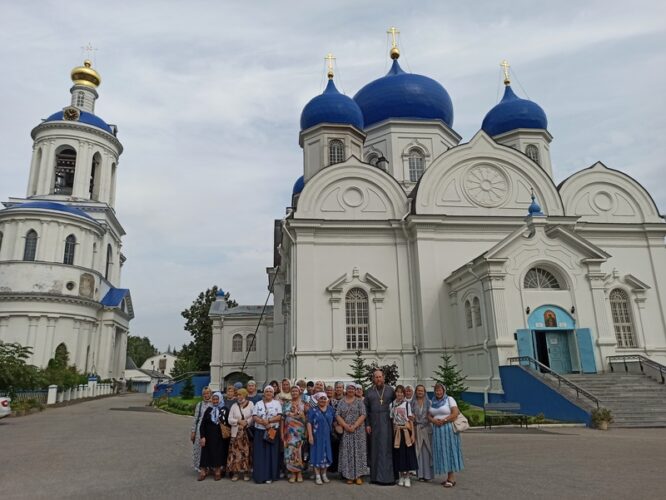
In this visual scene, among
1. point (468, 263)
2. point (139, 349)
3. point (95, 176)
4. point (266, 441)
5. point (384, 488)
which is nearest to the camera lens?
point (384, 488)

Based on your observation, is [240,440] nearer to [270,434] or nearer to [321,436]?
[270,434]

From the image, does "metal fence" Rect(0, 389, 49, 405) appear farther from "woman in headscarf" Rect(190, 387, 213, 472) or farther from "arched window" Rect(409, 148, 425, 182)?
"arched window" Rect(409, 148, 425, 182)

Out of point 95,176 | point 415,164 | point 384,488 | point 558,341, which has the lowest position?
point 384,488

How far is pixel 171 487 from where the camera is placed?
6891mm

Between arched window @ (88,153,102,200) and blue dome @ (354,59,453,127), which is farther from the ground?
arched window @ (88,153,102,200)

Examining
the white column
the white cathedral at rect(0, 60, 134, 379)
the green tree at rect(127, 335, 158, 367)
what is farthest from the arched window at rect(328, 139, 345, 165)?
the green tree at rect(127, 335, 158, 367)

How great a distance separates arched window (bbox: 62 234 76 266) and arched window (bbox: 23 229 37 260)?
1.97 metres

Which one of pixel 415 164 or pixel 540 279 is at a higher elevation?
pixel 415 164

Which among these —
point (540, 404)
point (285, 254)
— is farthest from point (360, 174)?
point (540, 404)

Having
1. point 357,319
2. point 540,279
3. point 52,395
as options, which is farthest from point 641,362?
point 52,395

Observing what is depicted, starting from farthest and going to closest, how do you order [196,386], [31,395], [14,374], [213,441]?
1. [196,386]
2. [31,395]
3. [14,374]
4. [213,441]

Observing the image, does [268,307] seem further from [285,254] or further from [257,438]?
[257,438]

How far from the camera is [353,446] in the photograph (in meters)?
7.19

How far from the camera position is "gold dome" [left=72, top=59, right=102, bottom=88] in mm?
43281
